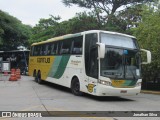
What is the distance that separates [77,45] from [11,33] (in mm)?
36323

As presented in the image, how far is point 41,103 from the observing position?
14867 millimetres

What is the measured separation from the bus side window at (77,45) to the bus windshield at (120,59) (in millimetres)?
1916

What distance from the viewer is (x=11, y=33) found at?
53.6 metres

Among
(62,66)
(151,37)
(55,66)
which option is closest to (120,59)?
(62,66)

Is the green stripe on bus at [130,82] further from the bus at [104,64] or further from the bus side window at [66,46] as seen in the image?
the bus side window at [66,46]

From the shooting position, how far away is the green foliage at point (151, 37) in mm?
22938

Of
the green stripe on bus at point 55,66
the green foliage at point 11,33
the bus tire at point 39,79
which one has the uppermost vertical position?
the green foliage at point 11,33

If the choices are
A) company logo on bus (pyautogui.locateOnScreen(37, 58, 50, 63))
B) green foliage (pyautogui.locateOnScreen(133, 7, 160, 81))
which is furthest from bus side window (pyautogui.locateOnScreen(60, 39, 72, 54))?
green foliage (pyautogui.locateOnScreen(133, 7, 160, 81))

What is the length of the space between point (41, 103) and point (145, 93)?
9.60 metres

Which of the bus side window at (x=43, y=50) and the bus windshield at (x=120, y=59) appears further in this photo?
the bus side window at (x=43, y=50)

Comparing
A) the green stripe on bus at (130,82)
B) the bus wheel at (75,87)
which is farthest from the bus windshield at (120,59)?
the bus wheel at (75,87)

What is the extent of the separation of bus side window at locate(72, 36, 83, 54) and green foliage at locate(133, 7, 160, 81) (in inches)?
243

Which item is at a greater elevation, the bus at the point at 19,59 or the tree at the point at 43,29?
the tree at the point at 43,29

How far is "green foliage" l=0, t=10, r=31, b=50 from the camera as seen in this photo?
49.4 meters
